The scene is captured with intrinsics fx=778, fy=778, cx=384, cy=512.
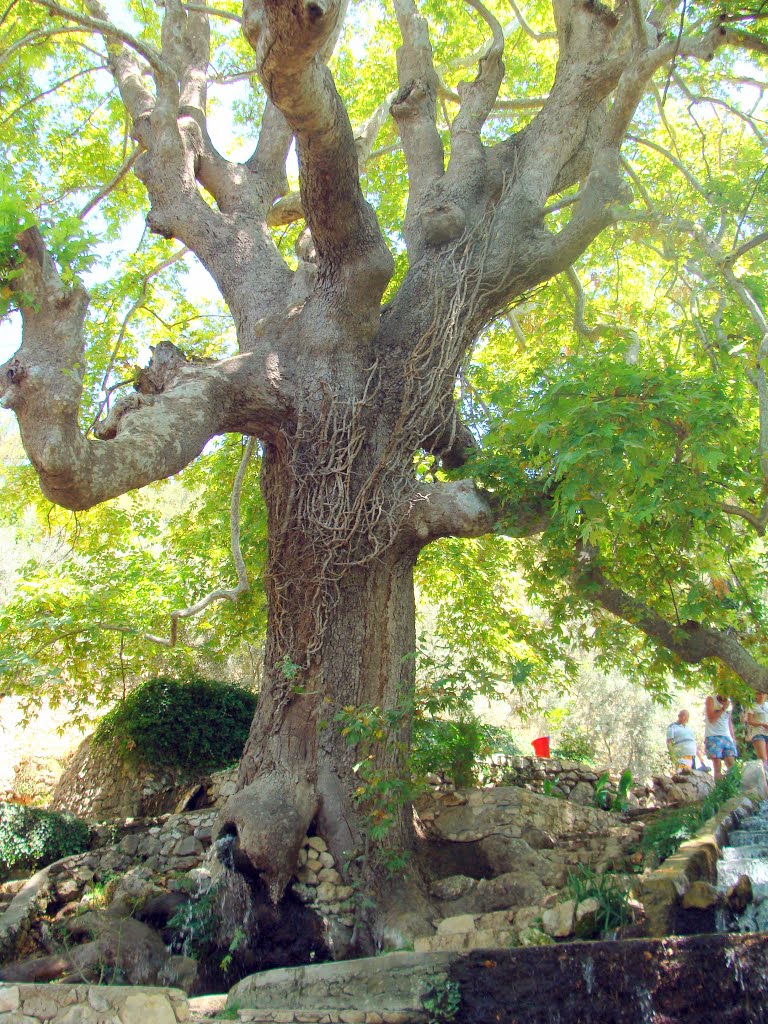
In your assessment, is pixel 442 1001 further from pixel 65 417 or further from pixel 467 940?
pixel 65 417

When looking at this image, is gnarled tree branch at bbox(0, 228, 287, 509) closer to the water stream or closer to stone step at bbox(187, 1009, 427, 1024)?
stone step at bbox(187, 1009, 427, 1024)

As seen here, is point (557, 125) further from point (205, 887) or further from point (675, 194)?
point (205, 887)

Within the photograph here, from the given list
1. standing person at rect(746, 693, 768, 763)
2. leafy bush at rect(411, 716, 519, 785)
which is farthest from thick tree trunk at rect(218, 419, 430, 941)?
standing person at rect(746, 693, 768, 763)

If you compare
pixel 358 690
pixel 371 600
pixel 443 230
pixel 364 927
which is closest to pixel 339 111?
pixel 443 230

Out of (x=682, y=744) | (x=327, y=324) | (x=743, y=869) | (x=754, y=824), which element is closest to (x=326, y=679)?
(x=327, y=324)

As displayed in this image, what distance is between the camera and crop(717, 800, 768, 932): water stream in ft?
15.0

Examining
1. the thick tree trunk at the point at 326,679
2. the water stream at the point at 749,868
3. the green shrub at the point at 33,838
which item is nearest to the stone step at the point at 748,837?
the water stream at the point at 749,868

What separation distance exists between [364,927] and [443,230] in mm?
5779

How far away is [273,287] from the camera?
738 cm

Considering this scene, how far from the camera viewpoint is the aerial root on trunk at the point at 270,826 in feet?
16.7

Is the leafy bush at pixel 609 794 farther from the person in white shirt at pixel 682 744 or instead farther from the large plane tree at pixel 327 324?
the large plane tree at pixel 327 324

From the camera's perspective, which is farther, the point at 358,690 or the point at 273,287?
the point at 273,287

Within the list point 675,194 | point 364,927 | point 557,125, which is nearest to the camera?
point 364,927

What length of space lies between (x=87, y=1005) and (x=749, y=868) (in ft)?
14.4
